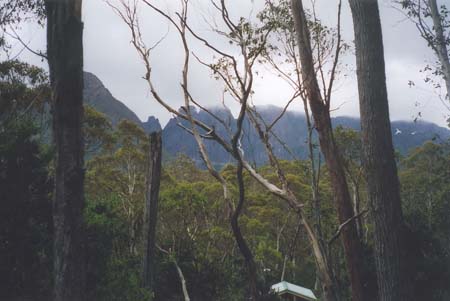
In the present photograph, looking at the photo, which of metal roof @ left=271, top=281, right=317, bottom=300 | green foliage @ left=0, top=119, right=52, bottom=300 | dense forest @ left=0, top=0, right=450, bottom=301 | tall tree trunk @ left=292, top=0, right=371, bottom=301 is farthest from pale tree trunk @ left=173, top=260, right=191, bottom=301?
tall tree trunk @ left=292, top=0, right=371, bottom=301

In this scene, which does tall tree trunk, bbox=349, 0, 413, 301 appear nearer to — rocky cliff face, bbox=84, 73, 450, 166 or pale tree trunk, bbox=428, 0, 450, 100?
pale tree trunk, bbox=428, 0, 450, 100

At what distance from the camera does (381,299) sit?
399 cm

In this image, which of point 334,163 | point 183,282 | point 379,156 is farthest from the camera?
point 183,282

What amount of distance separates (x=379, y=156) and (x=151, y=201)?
8.38 metres

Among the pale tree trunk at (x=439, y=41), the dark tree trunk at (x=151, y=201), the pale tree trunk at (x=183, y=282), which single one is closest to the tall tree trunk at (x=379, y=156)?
the pale tree trunk at (x=439, y=41)

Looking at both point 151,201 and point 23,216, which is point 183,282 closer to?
point 151,201

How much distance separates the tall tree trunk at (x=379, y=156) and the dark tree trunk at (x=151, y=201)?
7760mm

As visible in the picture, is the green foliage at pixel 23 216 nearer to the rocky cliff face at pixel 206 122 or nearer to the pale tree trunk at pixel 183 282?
the pale tree trunk at pixel 183 282

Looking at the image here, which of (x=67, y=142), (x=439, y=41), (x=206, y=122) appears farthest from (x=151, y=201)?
(x=206, y=122)

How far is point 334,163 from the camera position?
643 centimetres

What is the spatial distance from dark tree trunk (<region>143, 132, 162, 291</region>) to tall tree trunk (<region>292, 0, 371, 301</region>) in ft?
17.9

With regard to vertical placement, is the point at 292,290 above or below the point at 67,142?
below

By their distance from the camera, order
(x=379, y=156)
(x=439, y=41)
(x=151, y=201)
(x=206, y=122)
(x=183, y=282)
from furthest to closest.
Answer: (x=206, y=122) → (x=183, y=282) → (x=151, y=201) → (x=439, y=41) → (x=379, y=156)

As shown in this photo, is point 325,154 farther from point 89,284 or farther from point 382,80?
point 89,284
